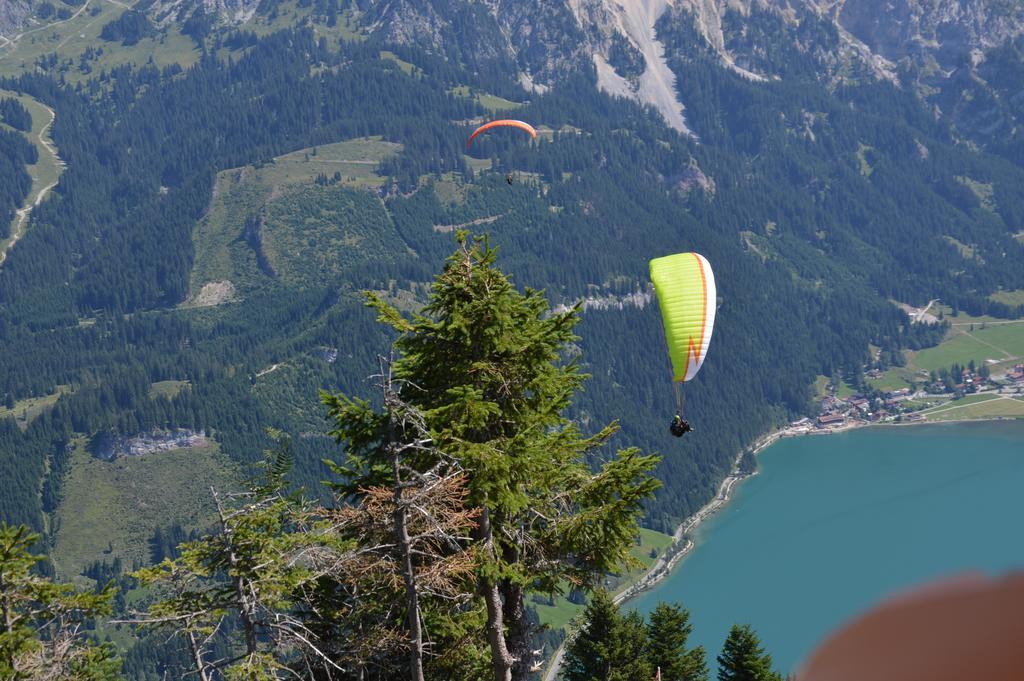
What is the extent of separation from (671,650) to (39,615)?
86.8ft

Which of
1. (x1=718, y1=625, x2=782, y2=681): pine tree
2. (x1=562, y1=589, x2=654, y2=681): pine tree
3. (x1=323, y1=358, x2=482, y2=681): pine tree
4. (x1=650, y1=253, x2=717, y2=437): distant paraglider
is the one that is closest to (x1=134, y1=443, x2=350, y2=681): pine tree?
(x1=323, y1=358, x2=482, y2=681): pine tree

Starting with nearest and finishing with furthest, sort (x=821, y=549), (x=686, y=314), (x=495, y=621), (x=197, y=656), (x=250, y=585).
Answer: (x=197, y=656), (x=250, y=585), (x=495, y=621), (x=686, y=314), (x=821, y=549)

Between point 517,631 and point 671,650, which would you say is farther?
point 671,650

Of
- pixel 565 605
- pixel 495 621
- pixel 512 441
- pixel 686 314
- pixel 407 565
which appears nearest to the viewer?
pixel 407 565

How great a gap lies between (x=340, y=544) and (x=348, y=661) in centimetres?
211

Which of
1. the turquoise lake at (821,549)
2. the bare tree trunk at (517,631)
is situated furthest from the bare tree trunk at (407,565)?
the turquoise lake at (821,549)

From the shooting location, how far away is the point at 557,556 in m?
20.8

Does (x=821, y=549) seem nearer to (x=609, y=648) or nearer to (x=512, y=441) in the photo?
(x=609, y=648)

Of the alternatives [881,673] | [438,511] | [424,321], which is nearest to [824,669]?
[881,673]

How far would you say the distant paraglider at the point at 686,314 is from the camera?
26391mm

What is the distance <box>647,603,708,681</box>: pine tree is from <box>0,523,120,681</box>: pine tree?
23.7m

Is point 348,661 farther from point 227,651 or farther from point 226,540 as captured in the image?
point 227,651

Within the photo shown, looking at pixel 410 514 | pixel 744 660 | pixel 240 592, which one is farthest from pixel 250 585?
pixel 744 660

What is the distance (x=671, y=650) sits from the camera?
148 ft
